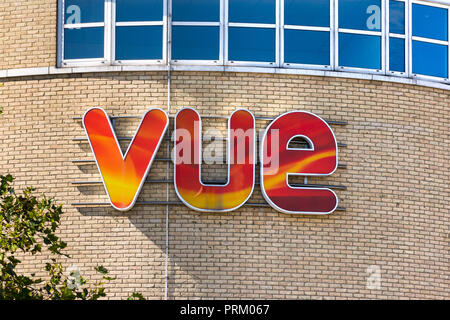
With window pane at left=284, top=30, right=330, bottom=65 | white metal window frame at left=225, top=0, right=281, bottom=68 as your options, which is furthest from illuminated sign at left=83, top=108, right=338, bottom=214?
window pane at left=284, top=30, right=330, bottom=65

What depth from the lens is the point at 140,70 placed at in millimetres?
19203

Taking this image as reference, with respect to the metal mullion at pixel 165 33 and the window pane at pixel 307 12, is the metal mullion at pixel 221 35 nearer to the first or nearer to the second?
the metal mullion at pixel 165 33

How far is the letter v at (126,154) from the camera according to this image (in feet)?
61.3

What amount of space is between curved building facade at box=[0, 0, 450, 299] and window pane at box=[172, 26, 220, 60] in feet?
0.09

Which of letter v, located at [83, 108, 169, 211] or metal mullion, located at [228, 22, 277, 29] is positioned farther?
metal mullion, located at [228, 22, 277, 29]

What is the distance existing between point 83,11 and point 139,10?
3.78 ft

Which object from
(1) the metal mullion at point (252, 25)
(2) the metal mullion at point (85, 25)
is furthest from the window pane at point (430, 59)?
(2) the metal mullion at point (85, 25)

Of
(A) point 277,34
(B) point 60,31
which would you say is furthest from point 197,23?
(B) point 60,31

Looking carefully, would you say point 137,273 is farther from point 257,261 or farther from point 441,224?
point 441,224

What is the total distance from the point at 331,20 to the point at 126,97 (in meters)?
4.36

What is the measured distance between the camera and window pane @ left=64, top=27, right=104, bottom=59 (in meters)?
19.5

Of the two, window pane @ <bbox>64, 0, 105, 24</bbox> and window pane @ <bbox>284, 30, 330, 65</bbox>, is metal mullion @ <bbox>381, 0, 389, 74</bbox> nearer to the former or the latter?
window pane @ <bbox>284, 30, 330, 65</bbox>

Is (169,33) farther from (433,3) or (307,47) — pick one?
(433,3)

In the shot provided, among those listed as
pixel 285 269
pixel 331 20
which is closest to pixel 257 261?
pixel 285 269
